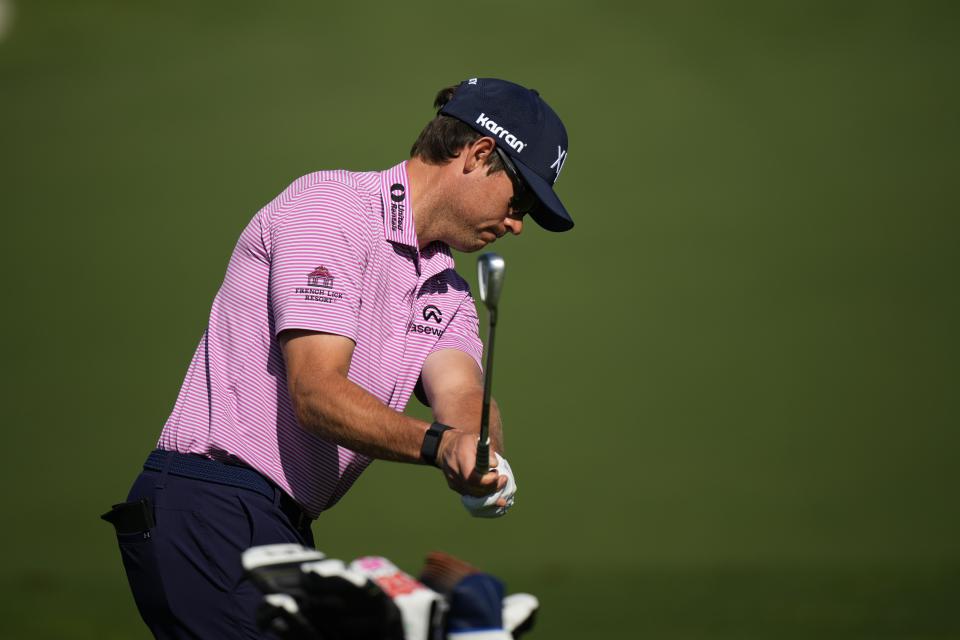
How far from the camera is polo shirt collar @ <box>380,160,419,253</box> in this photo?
78.7 inches

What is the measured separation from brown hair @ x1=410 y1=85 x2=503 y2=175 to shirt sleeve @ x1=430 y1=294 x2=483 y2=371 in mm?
261

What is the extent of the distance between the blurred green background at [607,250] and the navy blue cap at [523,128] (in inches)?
105

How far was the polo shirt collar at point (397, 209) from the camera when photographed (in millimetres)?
1999

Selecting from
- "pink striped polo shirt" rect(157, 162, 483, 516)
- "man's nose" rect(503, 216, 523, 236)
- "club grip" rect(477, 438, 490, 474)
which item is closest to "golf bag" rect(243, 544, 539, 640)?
"club grip" rect(477, 438, 490, 474)

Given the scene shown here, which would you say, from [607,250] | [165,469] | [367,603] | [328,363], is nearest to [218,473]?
[165,469]

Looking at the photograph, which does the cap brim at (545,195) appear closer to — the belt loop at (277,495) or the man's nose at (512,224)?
the man's nose at (512,224)

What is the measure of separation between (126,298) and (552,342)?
5.42ft

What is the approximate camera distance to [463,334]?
7.16ft

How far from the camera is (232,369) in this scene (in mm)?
1947

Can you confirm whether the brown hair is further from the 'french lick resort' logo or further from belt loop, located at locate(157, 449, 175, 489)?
belt loop, located at locate(157, 449, 175, 489)

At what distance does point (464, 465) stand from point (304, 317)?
1.06 feet

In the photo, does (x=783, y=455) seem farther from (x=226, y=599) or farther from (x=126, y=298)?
(x=226, y=599)

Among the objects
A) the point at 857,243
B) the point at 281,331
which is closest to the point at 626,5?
the point at 857,243

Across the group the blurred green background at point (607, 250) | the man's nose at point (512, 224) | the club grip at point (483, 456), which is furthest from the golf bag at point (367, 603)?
the blurred green background at point (607, 250)
